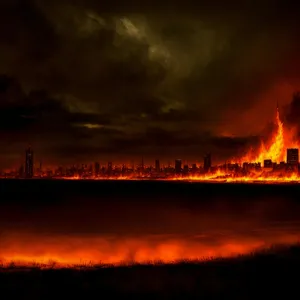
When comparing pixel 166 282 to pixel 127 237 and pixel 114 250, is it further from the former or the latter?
pixel 127 237

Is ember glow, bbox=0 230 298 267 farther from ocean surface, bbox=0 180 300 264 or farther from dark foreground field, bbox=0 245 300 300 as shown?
dark foreground field, bbox=0 245 300 300

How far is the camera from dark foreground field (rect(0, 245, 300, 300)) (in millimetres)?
14305

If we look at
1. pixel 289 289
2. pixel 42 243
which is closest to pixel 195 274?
pixel 289 289

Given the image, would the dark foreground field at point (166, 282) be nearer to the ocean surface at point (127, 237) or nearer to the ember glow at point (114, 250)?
the ember glow at point (114, 250)

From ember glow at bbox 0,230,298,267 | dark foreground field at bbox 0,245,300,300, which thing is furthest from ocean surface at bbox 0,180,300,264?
dark foreground field at bbox 0,245,300,300

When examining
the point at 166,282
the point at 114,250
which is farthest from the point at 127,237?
the point at 166,282

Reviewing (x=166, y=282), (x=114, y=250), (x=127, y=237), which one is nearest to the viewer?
(x=166, y=282)

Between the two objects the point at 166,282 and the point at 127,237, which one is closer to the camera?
the point at 166,282

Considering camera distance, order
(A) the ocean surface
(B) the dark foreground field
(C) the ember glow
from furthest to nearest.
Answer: (A) the ocean surface
(C) the ember glow
(B) the dark foreground field

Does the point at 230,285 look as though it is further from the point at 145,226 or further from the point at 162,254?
the point at 145,226

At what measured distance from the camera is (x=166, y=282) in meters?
16.1

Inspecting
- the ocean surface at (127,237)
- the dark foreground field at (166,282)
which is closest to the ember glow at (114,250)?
the ocean surface at (127,237)

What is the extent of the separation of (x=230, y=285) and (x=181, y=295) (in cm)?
208

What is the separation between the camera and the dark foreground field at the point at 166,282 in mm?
14305
